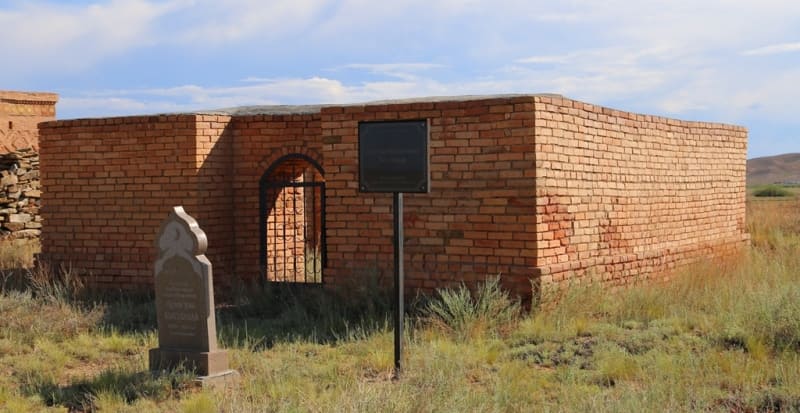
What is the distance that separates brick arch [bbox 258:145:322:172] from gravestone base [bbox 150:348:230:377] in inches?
175

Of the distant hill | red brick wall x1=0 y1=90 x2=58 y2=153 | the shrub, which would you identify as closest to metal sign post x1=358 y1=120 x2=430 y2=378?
red brick wall x1=0 y1=90 x2=58 y2=153

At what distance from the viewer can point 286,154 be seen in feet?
39.1

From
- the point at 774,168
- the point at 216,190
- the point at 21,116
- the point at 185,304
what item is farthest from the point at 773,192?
the point at 774,168

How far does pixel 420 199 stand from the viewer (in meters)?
10.2

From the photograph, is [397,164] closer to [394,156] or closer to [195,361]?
[394,156]

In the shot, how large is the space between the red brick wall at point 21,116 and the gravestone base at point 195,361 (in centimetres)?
1397

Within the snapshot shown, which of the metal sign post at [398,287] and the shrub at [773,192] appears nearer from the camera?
the metal sign post at [398,287]

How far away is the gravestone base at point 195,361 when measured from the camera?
746cm

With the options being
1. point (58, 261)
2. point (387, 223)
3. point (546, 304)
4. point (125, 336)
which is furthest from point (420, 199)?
point (58, 261)

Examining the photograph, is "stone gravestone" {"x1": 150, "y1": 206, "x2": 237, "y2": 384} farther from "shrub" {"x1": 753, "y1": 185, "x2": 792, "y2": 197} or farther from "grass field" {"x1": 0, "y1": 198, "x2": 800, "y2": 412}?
"shrub" {"x1": 753, "y1": 185, "x2": 792, "y2": 197}

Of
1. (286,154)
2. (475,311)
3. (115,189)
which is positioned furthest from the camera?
(115,189)

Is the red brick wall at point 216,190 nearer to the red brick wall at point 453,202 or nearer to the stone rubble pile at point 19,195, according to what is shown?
the red brick wall at point 453,202

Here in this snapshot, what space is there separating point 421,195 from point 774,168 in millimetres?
111256

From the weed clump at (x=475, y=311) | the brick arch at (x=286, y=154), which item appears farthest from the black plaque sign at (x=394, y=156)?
the brick arch at (x=286, y=154)
